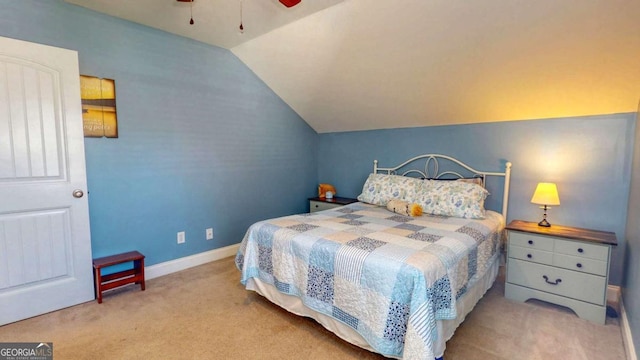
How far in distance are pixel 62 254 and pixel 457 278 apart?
286 cm

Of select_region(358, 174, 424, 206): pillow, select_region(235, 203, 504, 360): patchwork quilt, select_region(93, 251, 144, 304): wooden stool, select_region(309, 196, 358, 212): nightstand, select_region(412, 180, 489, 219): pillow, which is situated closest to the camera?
select_region(235, 203, 504, 360): patchwork quilt

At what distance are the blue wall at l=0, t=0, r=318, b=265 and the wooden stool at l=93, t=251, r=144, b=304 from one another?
6.0 inches

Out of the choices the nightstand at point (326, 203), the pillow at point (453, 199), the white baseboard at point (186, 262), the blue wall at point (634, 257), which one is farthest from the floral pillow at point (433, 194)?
the white baseboard at point (186, 262)

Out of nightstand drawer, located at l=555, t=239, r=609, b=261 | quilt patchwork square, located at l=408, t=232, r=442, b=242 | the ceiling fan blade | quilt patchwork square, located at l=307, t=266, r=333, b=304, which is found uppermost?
the ceiling fan blade

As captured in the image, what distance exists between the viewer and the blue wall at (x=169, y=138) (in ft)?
8.19

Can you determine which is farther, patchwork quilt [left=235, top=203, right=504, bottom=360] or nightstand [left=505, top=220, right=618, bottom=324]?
nightstand [left=505, top=220, right=618, bottom=324]

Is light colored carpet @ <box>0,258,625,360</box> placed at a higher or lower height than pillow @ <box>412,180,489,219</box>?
lower

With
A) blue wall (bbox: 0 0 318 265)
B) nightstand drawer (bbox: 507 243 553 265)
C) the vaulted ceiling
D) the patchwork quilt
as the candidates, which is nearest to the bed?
the patchwork quilt

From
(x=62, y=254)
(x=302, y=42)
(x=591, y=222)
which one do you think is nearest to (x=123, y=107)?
(x=62, y=254)

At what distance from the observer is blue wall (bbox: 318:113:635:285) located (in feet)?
8.02

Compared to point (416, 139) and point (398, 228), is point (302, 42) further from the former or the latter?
point (398, 228)

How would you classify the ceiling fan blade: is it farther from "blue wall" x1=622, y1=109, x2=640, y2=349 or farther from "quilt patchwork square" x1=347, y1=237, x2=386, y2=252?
"blue wall" x1=622, y1=109, x2=640, y2=349

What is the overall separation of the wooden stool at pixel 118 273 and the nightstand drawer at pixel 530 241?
317 cm

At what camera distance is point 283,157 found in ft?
13.4
